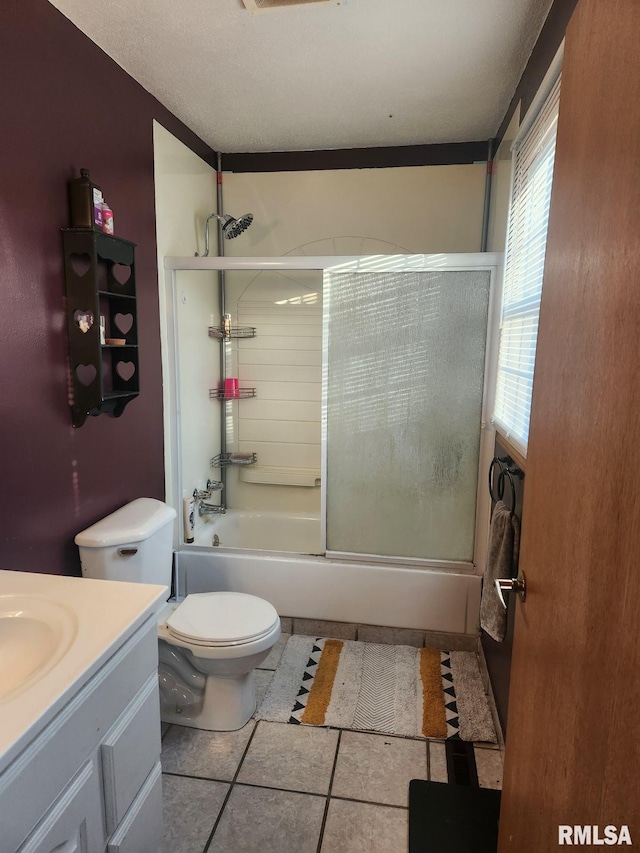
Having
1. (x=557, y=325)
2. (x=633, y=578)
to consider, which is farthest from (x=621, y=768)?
(x=557, y=325)

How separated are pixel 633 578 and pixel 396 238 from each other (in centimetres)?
273

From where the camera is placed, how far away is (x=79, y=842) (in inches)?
40.0

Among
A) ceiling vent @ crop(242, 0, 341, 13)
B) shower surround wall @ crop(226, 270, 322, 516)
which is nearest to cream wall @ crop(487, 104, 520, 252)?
ceiling vent @ crop(242, 0, 341, 13)

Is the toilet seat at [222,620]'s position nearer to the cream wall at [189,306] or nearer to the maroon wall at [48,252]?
the maroon wall at [48,252]

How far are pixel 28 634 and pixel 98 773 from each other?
1.19ft

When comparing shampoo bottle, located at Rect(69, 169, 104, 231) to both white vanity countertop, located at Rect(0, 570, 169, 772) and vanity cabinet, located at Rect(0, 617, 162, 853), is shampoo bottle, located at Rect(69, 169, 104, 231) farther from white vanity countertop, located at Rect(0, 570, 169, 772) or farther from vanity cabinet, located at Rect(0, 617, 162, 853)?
vanity cabinet, located at Rect(0, 617, 162, 853)

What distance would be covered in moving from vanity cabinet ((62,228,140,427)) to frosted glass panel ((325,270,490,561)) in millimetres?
955

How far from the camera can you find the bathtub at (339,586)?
252cm

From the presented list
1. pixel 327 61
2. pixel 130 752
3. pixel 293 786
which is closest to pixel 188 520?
pixel 293 786

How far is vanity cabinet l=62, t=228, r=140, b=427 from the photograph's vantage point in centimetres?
180

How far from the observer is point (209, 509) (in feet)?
10.3

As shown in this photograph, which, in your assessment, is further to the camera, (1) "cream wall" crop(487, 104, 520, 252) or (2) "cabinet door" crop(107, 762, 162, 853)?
(1) "cream wall" crop(487, 104, 520, 252)

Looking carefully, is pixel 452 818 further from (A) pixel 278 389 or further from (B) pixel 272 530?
(A) pixel 278 389

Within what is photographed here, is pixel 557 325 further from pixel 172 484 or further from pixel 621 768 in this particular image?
pixel 172 484
